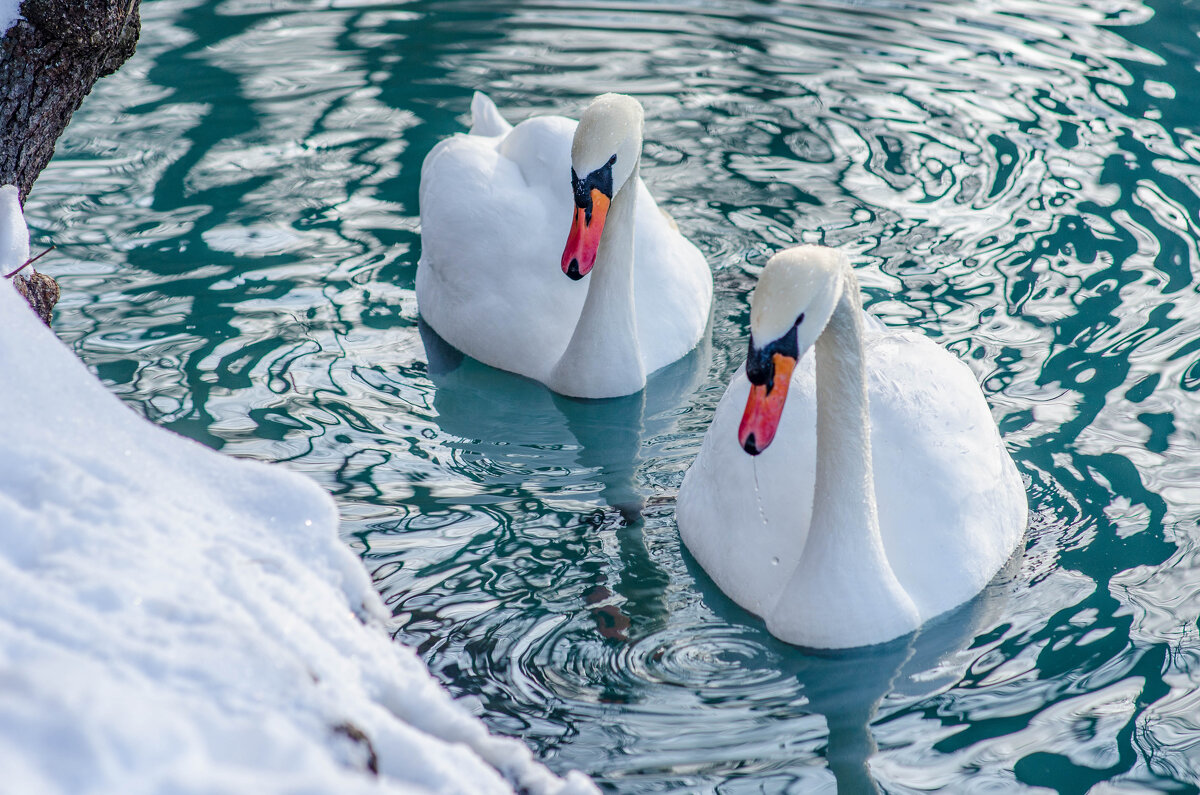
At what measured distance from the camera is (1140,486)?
5.43 meters

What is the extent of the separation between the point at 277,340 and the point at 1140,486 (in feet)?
13.8

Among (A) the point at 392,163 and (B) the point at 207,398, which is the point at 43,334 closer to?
(B) the point at 207,398

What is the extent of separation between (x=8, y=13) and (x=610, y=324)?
3.03 meters

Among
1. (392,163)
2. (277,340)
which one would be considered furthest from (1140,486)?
(392,163)

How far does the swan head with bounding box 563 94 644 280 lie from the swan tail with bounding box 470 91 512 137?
2.32m

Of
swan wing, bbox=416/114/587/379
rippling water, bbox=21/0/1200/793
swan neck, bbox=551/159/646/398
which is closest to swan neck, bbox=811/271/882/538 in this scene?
rippling water, bbox=21/0/1200/793

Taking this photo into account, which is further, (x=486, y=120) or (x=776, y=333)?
(x=486, y=120)

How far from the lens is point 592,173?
18.9 ft

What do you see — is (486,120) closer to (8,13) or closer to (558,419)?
(558,419)

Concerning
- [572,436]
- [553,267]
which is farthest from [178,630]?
[553,267]

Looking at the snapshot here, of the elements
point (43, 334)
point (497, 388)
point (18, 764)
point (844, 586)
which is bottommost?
point (497, 388)

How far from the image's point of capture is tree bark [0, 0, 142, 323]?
13.7 ft

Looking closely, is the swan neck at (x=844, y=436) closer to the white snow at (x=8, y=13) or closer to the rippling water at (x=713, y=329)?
the rippling water at (x=713, y=329)

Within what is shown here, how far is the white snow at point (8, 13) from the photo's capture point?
415 cm
